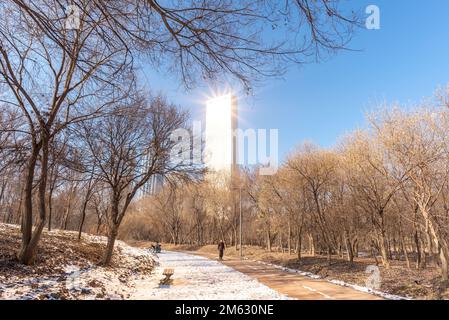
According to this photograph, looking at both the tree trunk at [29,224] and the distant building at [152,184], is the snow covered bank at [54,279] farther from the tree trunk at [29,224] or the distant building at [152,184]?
the distant building at [152,184]

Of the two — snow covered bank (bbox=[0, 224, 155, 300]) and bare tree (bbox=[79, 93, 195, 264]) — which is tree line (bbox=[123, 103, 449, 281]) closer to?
bare tree (bbox=[79, 93, 195, 264])

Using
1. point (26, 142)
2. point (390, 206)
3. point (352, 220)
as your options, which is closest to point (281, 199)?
point (352, 220)

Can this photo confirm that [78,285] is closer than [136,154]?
Yes

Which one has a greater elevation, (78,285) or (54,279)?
(54,279)

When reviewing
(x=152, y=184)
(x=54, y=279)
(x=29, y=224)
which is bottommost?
(x=54, y=279)

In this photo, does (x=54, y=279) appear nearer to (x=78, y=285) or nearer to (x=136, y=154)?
(x=78, y=285)

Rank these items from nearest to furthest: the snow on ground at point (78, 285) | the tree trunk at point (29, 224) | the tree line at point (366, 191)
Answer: the snow on ground at point (78, 285) < the tree trunk at point (29, 224) < the tree line at point (366, 191)

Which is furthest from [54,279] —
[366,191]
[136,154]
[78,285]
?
[366,191]

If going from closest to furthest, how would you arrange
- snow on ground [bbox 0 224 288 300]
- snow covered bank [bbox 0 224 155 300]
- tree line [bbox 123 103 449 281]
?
snow covered bank [bbox 0 224 155 300] → snow on ground [bbox 0 224 288 300] → tree line [bbox 123 103 449 281]

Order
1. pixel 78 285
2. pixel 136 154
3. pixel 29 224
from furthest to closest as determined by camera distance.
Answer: pixel 136 154 → pixel 29 224 → pixel 78 285

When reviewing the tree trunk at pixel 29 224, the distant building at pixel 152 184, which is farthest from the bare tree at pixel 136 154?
the tree trunk at pixel 29 224

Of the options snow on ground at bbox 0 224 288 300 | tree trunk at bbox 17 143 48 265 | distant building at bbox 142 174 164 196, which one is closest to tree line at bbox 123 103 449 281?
distant building at bbox 142 174 164 196

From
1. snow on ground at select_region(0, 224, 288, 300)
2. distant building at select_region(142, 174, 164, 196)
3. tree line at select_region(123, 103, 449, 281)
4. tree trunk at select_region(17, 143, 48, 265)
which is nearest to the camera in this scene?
snow on ground at select_region(0, 224, 288, 300)
